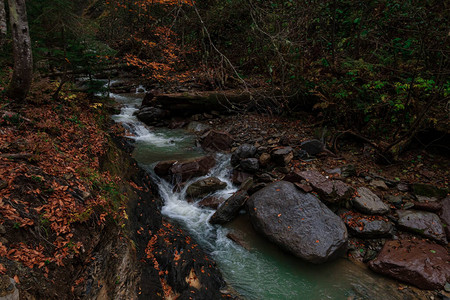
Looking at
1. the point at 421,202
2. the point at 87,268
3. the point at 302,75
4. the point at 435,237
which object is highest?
the point at 302,75

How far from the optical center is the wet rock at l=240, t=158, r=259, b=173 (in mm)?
7691

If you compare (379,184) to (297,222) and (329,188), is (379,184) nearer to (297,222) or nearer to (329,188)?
(329,188)

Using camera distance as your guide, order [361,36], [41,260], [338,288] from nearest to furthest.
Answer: [41,260] < [338,288] < [361,36]

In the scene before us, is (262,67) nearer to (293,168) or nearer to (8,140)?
(293,168)

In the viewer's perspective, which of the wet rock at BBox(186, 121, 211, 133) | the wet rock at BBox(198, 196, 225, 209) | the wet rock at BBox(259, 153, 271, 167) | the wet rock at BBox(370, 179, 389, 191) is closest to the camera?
the wet rock at BBox(370, 179, 389, 191)

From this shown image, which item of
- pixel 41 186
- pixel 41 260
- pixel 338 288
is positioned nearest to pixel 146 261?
pixel 41 260

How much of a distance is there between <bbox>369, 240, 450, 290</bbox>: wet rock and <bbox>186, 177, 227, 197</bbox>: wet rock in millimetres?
4610

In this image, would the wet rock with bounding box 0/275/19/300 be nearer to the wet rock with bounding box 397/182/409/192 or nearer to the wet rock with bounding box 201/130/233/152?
the wet rock with bounding box 201/130/233/152

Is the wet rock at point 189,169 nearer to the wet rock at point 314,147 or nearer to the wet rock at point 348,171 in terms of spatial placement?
the wet rock at point 314,147

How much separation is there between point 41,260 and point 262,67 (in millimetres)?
13216

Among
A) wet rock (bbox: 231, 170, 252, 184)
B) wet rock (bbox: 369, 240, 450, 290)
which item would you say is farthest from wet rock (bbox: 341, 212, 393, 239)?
wet rock (bbox: 231, 170, 252, 184)

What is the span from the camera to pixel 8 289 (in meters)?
2.07

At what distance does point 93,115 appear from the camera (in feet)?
24.2

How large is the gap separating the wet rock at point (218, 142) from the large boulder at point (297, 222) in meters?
3.63
